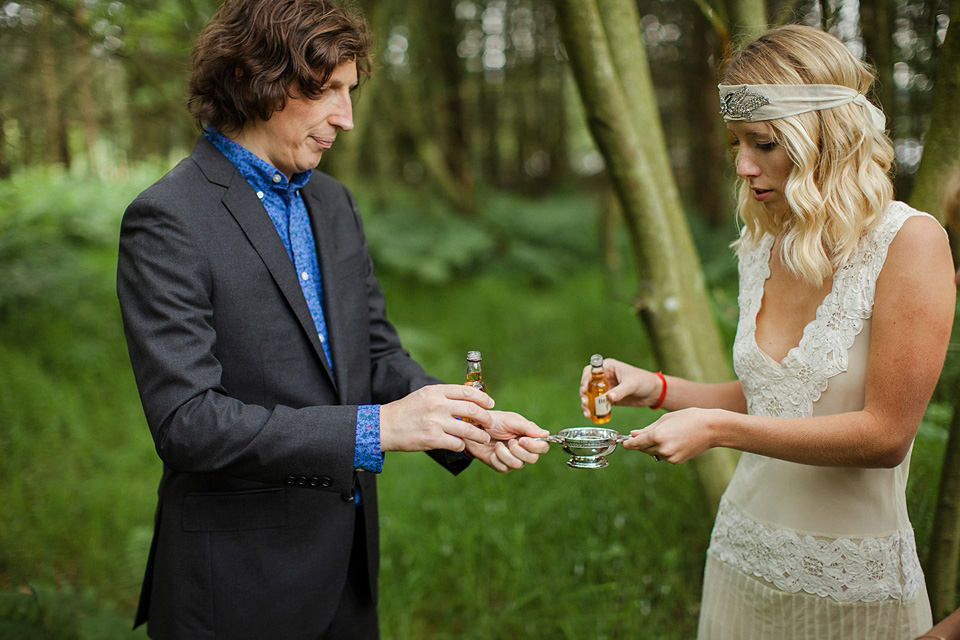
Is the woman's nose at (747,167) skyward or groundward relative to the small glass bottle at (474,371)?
skyward

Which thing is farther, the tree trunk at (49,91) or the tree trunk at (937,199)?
the tree trunk at (49,91)

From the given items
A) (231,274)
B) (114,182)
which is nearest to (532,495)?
(231,274)

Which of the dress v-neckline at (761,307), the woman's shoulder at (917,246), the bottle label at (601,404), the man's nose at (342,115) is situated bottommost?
the bottle label at (601,404)

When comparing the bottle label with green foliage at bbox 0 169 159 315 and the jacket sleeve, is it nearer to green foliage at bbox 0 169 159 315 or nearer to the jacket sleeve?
the jacket sleeve

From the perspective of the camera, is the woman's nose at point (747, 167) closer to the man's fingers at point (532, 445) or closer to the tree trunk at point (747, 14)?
the man's fingers at point (532, 445)

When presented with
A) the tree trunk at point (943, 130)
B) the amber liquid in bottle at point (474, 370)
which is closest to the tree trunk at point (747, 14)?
the tree trunk at point (943, 130)

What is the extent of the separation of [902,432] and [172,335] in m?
1.95

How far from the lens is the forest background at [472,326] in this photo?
10.3ft

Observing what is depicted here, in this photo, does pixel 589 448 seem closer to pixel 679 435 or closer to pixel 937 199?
pixel 679 435

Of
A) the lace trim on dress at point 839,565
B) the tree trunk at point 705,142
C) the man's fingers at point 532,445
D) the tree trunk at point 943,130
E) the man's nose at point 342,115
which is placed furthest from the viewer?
the tree trunk at point 705,142

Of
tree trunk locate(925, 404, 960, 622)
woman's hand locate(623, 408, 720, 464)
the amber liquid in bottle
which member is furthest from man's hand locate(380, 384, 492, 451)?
tree trunk locate(925, 404, 960, 622)

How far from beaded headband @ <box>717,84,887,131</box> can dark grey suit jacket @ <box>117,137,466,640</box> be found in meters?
1.40

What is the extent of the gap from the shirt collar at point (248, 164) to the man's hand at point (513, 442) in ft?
3.32

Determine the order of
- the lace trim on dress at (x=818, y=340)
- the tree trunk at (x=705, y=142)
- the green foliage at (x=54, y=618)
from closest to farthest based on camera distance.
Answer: the lace trim on dress at (x=818, y=340)
the green foliage at (x=54, y=618)
the tree trunk at (x=705, y=142)
